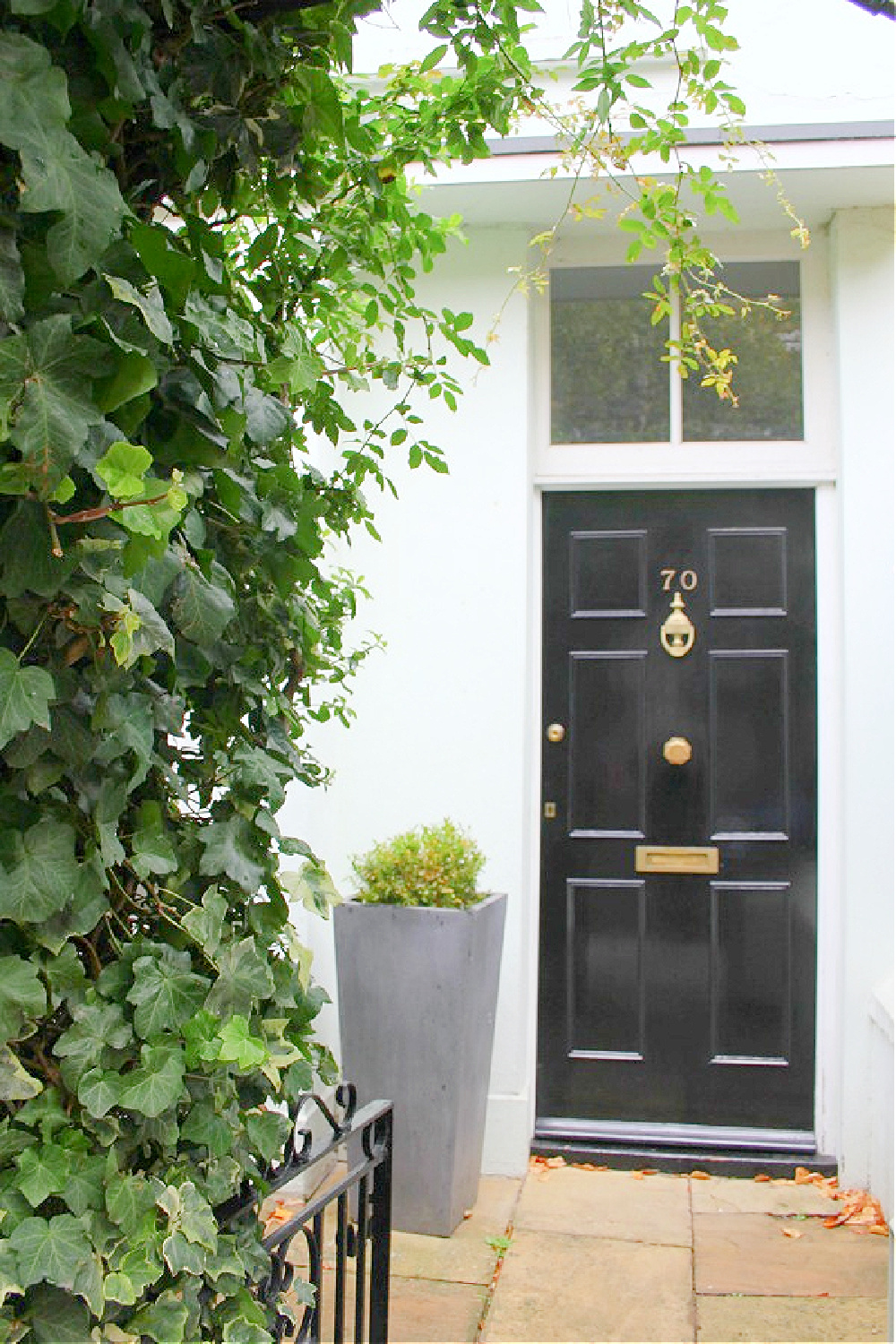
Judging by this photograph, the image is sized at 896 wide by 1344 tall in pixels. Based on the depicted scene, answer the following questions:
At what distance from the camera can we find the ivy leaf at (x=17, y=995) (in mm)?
1048

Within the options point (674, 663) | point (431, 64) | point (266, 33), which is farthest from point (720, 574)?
point (266, 33)

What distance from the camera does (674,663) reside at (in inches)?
188

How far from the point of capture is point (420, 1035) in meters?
3.99

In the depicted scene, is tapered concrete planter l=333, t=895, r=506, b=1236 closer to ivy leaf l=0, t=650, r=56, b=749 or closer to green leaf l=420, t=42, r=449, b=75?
green leaf l=420, t=42, r=449, b=75

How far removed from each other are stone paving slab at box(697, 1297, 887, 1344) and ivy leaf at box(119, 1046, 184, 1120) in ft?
8.73

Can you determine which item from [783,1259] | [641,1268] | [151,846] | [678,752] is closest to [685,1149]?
[783,1259]

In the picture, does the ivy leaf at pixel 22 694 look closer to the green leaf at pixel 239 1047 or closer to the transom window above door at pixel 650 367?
the green leaf at pixel 239 1047

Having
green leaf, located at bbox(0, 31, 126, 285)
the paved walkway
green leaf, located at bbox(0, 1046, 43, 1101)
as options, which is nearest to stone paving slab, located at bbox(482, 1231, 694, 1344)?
the paved walkway

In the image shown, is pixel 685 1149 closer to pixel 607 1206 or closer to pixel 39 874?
pixel 607 1206

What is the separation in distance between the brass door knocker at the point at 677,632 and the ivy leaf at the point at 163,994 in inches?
146

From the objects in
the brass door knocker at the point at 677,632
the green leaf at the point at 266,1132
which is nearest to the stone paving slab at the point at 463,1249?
the brass door knocker at the point at 677,632

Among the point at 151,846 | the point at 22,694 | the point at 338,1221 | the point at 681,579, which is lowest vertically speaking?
the point at 338,1221

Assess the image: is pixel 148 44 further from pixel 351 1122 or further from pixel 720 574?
pixel 720 574

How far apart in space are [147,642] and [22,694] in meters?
0.12
